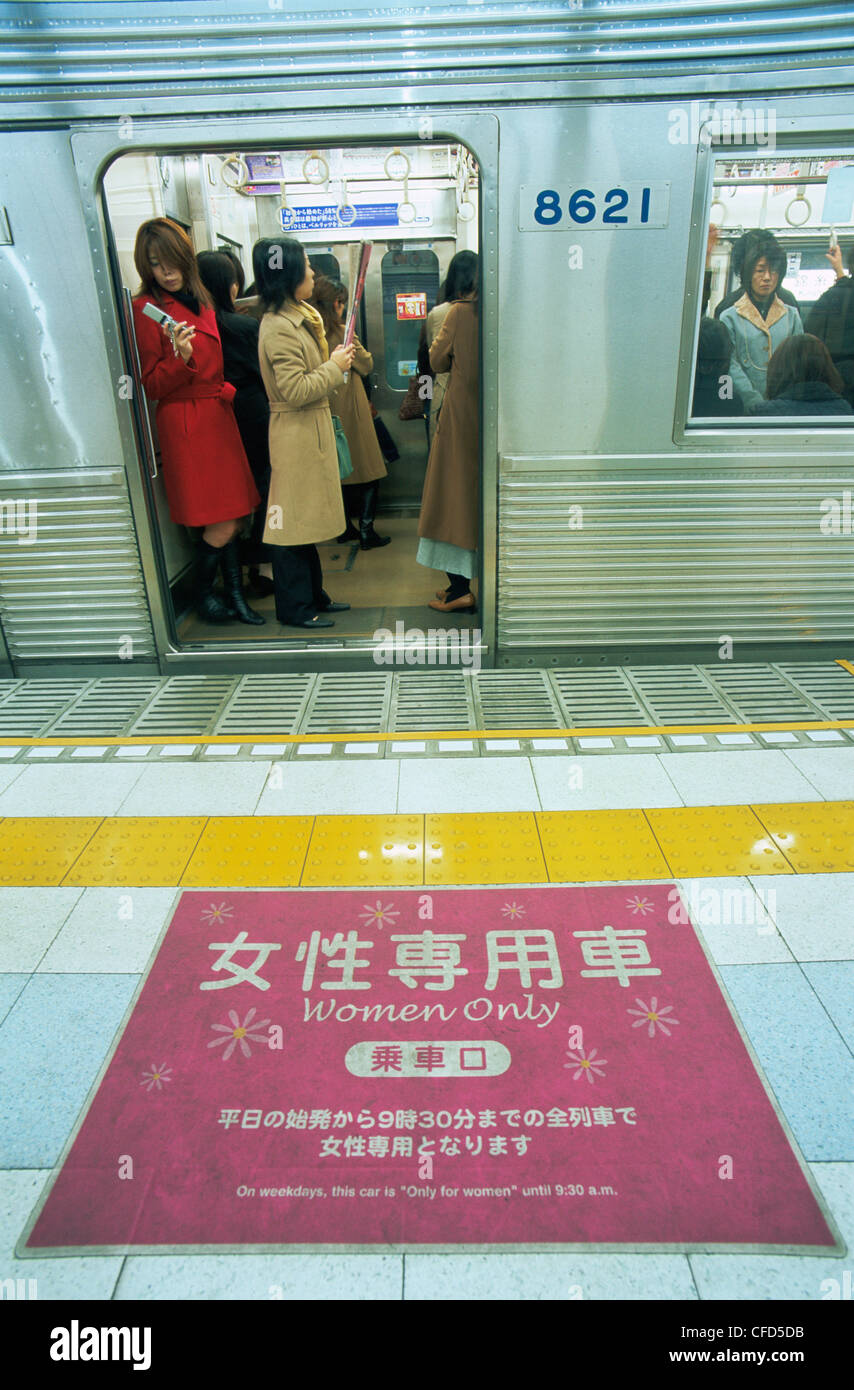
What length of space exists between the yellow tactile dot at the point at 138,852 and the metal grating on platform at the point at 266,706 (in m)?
0.79

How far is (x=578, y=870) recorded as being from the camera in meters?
3.05

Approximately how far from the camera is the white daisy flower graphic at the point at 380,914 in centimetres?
282

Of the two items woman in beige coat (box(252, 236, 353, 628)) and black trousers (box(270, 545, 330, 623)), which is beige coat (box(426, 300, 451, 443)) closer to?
woman in beige coat (box(252, 236, 353, 628))

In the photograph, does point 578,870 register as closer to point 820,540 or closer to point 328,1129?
point 328,1129

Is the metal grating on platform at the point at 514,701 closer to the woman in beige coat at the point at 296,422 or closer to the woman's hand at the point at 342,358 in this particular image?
the woman in beige coat at the point at 296,422

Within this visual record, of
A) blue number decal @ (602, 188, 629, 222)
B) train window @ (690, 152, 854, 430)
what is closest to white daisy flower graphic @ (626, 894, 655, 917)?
train window @ (690, 152, 854, 430)

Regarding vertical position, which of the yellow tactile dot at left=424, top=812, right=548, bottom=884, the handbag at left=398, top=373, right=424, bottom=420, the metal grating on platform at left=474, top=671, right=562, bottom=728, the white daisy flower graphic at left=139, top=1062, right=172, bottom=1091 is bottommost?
the white daisy flower graphic at left=139, top=1062, right=172, bottom=1091

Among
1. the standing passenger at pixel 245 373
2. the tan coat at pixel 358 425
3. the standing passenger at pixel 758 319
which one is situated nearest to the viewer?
the standing passenger at pixel 758 319

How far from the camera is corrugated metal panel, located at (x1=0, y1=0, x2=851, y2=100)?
3.59m

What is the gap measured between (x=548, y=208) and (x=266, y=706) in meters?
2.64

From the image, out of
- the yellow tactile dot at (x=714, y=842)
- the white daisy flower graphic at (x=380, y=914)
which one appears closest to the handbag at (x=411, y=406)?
the yellow tactile dot at (x=714, y=842)

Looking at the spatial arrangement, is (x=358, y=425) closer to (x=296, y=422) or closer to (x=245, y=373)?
(x=245, y=373)

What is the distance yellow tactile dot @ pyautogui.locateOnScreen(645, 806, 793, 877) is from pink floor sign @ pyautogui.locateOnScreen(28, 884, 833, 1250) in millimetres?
263

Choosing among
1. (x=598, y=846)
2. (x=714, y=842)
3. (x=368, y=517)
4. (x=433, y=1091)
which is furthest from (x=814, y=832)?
(x=368, y=517)
